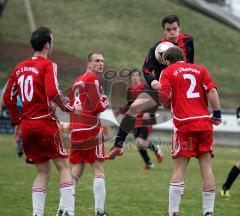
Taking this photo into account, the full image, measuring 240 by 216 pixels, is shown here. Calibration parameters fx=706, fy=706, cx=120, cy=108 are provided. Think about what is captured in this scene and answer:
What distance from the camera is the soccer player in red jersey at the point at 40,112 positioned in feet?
26.6

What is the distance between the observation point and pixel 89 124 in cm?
977

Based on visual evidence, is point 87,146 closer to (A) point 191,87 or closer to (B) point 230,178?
(A) point 191,87

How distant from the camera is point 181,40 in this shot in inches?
396

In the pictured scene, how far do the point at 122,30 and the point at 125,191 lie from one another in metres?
33.1

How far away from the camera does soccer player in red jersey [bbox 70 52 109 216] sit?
965cm

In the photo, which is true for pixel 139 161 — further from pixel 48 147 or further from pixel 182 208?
pixel 48 147

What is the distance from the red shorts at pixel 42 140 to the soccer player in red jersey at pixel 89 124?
1.30m

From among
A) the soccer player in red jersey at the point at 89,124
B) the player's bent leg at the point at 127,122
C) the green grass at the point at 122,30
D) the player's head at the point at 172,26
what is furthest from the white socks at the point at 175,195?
the green grass at the point at 122,30

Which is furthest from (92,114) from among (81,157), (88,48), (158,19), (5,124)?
(158,19)

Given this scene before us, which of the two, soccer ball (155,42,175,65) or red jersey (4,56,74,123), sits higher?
soccer ball (155,42,175,65)

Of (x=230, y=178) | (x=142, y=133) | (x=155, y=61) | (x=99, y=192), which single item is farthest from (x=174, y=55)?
(x=142, y=133)

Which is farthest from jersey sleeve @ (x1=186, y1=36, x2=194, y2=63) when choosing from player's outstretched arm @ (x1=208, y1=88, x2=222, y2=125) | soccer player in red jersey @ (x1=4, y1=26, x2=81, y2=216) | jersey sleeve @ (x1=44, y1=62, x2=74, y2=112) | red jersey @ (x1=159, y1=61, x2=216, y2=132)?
jersey sleeve @ (x1=44, y1=62, x2=74, y2=112)

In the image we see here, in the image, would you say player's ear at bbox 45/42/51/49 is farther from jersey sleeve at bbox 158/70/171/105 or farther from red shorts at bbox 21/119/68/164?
jersey sleeve at bbox 158/70/171/105

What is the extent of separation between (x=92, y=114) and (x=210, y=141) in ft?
6.18
